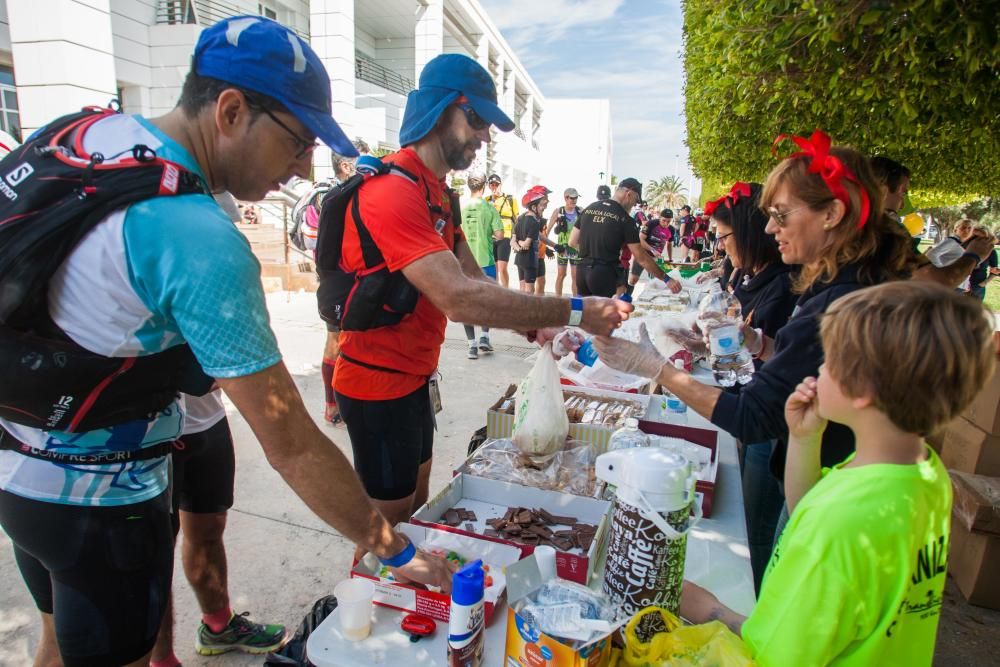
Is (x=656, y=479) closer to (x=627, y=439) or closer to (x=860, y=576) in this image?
(x=860, y=576)

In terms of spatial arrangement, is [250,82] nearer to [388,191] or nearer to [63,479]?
[388,191]

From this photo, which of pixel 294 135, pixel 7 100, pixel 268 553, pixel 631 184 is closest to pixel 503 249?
pixel 631 184

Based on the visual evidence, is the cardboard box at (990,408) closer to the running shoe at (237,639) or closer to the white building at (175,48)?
the running shoe at (237,639)

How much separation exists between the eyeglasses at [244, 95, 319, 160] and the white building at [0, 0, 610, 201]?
445cm

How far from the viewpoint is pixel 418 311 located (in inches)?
78.7

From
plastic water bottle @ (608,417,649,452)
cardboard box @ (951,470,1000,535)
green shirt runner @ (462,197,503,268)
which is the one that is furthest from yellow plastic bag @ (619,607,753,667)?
green shirt runner @ (462,197,503,268)

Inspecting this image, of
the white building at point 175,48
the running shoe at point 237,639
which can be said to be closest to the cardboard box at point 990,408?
the running shoe at point 237,639

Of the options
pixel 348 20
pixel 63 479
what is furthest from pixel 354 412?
pixel 348 20

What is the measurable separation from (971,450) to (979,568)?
71cm

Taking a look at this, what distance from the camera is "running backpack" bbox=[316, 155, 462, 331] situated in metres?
1.87

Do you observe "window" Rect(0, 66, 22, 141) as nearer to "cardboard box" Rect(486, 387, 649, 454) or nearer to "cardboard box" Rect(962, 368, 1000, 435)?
"cardboard box" Rect(486, 387, 649, 454)

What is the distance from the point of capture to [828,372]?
121cm

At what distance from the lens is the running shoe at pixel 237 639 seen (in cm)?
236

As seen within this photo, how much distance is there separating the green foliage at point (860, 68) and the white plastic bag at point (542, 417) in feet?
5.89
